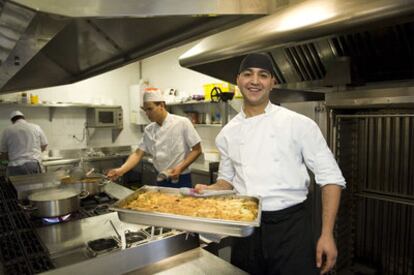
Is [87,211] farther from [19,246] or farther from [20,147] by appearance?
[20,147]

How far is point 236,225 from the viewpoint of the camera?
3.22ft

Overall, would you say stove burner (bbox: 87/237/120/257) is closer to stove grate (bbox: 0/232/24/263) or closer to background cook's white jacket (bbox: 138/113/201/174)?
stove grate (bbox: 0/232/24/263)

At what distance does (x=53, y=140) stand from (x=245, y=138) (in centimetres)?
503

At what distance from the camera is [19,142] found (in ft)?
13.6

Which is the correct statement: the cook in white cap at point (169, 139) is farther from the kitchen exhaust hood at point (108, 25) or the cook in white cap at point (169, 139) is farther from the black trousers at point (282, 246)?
the black trousers at point (282, 246)

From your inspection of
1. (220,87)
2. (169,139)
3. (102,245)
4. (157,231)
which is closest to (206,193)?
(157,231)

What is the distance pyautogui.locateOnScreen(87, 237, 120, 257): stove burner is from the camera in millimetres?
1166

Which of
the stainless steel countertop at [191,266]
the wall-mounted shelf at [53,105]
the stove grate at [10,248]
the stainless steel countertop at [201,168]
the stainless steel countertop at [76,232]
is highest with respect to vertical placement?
the wall-mounted shelf at [53,105]

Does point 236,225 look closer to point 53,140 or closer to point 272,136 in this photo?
point 272,136

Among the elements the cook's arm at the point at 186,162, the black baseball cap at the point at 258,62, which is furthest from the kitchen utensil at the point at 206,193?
the cook's arm at the point at 186,162

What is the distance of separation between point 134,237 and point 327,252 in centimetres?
84

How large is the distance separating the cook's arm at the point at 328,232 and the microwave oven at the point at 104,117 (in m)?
4.90

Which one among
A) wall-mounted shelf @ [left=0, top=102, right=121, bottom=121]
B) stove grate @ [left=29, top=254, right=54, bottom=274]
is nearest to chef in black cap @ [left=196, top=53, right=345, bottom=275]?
stove grate @ [left=29, top=254, right=54, bottom=274]

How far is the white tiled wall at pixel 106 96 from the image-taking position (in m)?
5.09
